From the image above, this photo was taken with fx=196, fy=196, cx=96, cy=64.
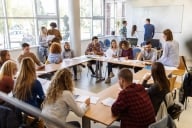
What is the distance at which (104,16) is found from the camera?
9984 mm

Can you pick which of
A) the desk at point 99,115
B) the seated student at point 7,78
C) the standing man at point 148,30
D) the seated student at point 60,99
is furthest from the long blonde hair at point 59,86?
the standing man at point 148,30

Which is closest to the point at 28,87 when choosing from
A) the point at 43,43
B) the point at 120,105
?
the point at 120,105

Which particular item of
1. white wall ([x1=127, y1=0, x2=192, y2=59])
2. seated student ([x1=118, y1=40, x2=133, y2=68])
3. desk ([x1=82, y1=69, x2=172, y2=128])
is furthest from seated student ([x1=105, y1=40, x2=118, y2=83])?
white wall ([x1=127, y1=0, x2=192, y2=59])

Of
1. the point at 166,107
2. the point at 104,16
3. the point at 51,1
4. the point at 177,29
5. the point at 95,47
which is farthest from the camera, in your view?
the point at 104,16

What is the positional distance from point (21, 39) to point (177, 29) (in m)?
5.94

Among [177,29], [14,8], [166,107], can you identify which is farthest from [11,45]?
[177,29]

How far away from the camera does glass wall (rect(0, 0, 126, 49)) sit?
6070 mm

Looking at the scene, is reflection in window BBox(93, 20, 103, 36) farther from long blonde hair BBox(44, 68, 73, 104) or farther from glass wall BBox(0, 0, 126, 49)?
long blonde hair BBox(44, 68, 73, 104)

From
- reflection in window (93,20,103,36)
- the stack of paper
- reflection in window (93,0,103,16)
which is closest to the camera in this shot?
the stack of paper

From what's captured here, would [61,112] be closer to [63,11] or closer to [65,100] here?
[65,100]

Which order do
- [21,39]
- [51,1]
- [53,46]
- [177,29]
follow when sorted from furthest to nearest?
1. [177,29]
2. [51,1]
3. [21,39]
4. [53,46]

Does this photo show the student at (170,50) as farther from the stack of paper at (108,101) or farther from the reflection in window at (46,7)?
the reflection in window at (46,7)

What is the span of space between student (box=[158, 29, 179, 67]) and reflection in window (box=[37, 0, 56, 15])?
452cm

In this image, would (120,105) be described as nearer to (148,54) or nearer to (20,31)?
(148,54)
